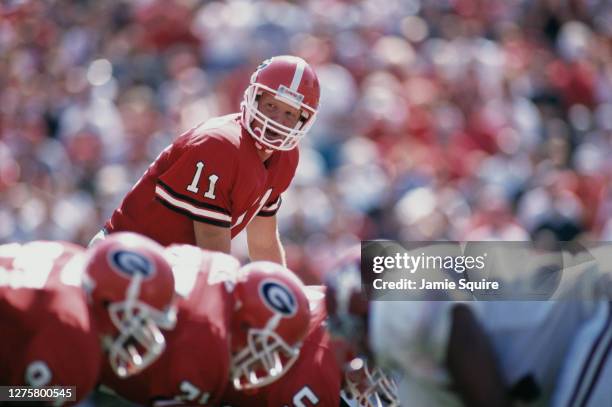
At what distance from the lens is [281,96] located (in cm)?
497

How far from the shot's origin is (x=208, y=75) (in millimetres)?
11445

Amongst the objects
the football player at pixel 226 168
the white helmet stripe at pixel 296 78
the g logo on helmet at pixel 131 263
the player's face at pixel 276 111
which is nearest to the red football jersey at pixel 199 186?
the football player at pixel 226 168

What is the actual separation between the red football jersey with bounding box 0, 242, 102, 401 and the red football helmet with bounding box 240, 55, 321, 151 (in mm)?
1465

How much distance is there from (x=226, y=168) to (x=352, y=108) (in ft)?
20.3

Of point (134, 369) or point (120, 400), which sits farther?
point (120, 400)

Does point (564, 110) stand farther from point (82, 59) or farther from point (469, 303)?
point (469, 303)

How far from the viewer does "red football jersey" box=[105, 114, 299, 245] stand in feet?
15.5

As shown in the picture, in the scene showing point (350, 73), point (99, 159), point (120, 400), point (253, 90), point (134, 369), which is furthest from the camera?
point (350, 73)

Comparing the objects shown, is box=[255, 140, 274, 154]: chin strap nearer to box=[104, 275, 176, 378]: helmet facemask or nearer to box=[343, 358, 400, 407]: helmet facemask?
box=[343, 358, 400, 407]: helmet facemask

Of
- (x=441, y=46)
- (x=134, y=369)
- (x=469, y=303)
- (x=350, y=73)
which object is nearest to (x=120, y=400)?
(x=134, y=369)

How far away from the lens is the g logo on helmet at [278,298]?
3.94 meters

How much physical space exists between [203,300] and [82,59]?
8290mm

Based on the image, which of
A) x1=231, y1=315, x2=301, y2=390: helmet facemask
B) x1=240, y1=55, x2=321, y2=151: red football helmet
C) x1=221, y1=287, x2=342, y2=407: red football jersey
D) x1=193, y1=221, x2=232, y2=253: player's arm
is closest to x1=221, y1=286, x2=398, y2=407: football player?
x1=221, y1=287, x2=342, y2=407: red football jersey

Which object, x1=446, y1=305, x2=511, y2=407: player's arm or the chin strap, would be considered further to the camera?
the chin strap
